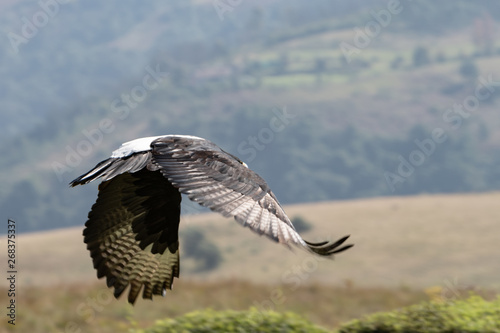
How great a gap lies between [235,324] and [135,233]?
149 cm

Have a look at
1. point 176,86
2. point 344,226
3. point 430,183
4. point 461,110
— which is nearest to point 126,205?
point 344,226

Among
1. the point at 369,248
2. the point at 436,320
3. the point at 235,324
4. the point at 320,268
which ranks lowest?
the point at 235,324

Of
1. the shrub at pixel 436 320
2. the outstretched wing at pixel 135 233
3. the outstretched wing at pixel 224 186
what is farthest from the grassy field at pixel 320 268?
the outstretched wing at pixel 224 186

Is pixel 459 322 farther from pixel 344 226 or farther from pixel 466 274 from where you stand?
pixel 344 226

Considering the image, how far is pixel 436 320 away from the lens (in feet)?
22.6

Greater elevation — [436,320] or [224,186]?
[224,186]

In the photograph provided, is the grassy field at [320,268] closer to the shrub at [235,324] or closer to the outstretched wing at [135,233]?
the shrub at [235,324]

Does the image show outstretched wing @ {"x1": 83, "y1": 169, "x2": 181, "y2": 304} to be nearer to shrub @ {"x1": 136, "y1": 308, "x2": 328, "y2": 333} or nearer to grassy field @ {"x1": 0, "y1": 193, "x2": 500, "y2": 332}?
shrub @ {"x1": 136, "y1": 308, "x2": 328, "y2": 333}

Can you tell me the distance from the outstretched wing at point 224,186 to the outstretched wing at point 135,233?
56 cm

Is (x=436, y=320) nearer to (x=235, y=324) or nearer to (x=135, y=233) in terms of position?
(x=235, y=324)

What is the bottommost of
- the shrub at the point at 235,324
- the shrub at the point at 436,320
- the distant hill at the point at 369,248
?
the shrub at the point at 235,324

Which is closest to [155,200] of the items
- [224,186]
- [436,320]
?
[224,186]

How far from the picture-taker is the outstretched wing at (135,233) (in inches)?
241

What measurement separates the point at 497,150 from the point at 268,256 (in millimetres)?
111342
